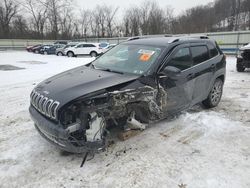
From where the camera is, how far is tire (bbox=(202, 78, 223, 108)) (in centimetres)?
526

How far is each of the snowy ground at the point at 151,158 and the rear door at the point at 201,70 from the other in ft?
1.59

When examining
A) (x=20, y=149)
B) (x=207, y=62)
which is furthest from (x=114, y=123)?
(x=207, y=62)

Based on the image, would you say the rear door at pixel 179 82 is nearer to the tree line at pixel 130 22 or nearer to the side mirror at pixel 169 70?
the side mirror at pixel 169 70

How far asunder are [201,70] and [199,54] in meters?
0.36

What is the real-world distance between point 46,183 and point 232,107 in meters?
4.54

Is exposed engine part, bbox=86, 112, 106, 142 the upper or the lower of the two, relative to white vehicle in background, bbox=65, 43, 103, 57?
lower

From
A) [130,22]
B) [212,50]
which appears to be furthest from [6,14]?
[212,50]

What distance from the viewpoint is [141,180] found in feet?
9.21

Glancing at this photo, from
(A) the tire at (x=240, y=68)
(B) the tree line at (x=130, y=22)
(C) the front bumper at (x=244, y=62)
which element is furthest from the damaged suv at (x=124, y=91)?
(B) the tree line at (x=130, y=22)

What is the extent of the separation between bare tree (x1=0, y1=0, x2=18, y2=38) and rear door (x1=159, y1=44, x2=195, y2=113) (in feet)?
180

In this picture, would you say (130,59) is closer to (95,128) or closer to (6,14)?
(95,128)

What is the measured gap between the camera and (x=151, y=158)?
129 inches

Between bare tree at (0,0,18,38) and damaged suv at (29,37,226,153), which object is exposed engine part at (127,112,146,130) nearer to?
damaged suv at (29,37,226,153)

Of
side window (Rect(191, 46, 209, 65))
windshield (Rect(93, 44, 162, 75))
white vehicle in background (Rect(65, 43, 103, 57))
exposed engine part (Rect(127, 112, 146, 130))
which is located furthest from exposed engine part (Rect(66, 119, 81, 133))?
white vehicle in background (Rect(65, 43, 103, 57))
